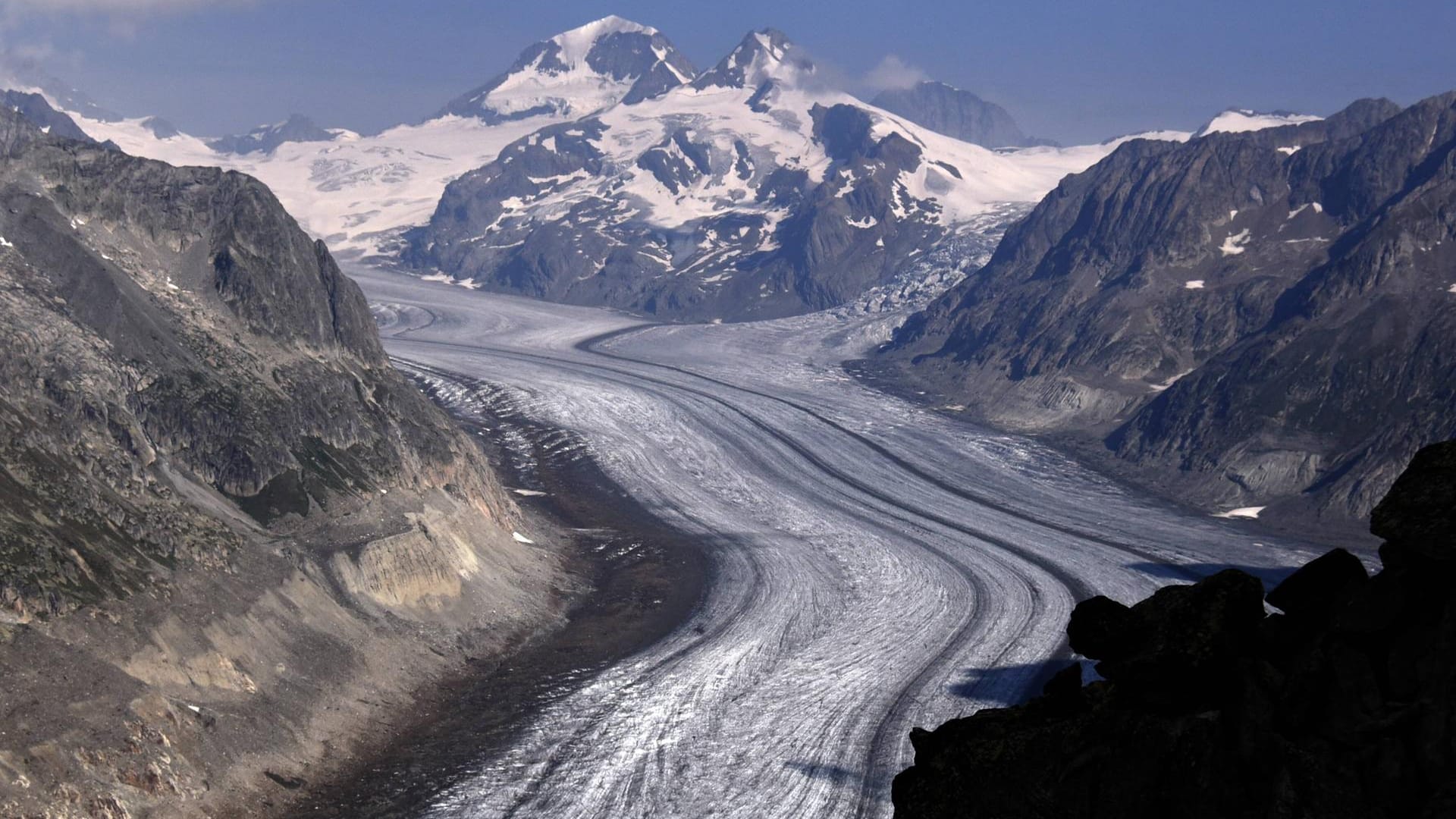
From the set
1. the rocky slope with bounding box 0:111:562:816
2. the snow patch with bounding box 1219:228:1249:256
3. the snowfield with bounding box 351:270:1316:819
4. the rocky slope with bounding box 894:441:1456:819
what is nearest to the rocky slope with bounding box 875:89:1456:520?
the snow patch with bounding box 1219:228:1249:256

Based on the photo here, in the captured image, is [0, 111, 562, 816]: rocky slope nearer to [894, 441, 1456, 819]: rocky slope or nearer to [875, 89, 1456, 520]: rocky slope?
[894, 441, 1456, 819]: rocky slope

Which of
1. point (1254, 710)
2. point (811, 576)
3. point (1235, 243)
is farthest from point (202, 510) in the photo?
point (1235, 243)

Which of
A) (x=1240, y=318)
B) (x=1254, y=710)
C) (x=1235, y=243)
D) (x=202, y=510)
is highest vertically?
(x=1235, y=243)

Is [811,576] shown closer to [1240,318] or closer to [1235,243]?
[1240,318]

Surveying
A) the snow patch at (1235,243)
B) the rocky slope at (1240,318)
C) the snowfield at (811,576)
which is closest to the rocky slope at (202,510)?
the snowfield at (811,576)

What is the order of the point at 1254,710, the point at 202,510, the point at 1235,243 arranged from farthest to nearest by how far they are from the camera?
the point at 1235,243
the point at 202,510
the point at 1254,710

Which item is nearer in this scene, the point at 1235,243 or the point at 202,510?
the point at 202,510
